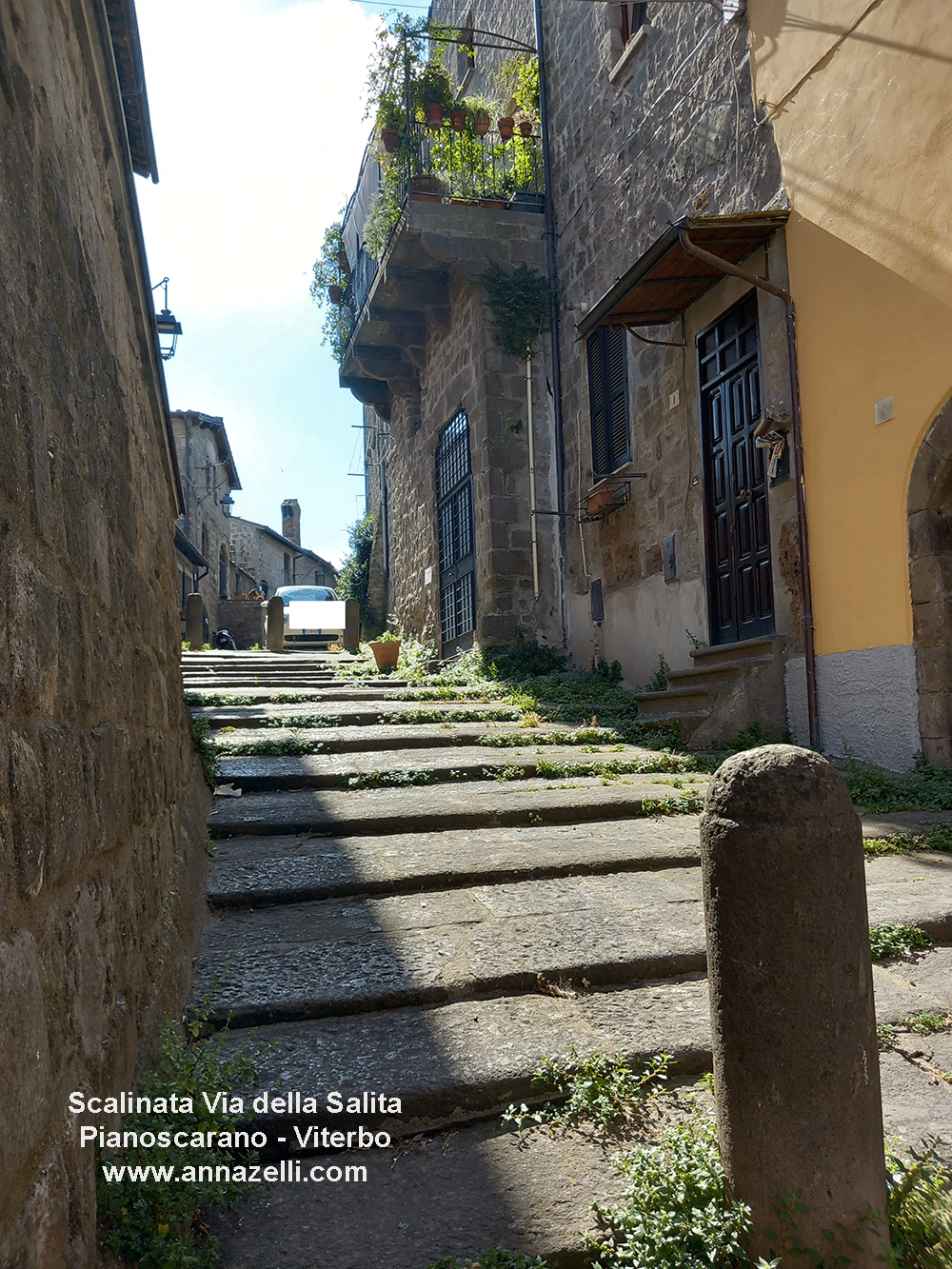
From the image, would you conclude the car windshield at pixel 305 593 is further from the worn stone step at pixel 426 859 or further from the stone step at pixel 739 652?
the worn stone step at pixel 426 859

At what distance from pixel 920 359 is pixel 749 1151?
5.03 m

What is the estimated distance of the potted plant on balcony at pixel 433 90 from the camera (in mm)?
11594

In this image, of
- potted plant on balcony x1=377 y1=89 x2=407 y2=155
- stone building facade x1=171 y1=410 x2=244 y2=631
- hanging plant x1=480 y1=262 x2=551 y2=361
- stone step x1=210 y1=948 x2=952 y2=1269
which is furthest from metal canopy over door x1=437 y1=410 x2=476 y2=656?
stone building facade x1=171 y1=410 x2=244 y2=631

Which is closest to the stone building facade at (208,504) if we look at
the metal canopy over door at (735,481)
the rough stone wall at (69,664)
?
the metal canopy over door at (735,481)

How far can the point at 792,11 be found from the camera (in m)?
6.73

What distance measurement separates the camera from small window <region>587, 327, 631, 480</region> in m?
9.64

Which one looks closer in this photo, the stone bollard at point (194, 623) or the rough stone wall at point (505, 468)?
the rough stone wall at point (505, 468)

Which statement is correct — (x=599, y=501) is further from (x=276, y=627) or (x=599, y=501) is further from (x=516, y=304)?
(x=276, y=627)

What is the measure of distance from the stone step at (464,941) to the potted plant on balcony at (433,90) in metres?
10.7

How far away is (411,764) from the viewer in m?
5.88

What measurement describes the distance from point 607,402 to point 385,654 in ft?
13.8

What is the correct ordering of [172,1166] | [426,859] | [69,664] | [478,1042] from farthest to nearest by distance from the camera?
[426,859]
[478,1042]
[172,1166]
[69,664]

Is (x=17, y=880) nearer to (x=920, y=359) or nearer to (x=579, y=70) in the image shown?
(x=920, y=359)

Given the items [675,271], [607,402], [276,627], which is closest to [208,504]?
[276,627]
